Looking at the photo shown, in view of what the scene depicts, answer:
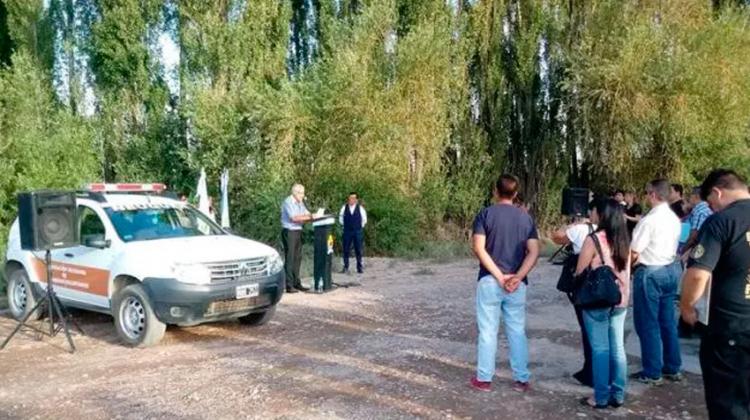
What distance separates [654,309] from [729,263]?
2.31 metres

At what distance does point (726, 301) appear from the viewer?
12.0ft

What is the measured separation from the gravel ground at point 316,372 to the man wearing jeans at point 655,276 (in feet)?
1.15

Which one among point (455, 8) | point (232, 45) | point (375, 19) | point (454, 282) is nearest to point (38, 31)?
point (232, 45)

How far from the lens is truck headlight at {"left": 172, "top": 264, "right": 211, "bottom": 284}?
24.5 feet

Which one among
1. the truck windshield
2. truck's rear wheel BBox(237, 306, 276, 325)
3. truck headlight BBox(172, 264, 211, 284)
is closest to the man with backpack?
truck headlight BBox(172, 264, 211, 284)

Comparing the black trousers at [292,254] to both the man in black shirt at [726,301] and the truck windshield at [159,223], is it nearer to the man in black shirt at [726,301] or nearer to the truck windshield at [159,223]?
the truck windshield at [159,223]

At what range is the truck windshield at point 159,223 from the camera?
8.21 metres

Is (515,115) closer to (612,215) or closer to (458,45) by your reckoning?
(458,45)

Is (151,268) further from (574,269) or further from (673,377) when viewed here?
(673,377)

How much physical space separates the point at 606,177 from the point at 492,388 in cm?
1753

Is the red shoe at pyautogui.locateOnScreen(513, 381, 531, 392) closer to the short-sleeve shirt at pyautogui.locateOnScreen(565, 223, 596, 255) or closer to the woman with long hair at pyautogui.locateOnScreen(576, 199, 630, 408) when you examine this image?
the woman with long hair at pyautogui.locateOnScreen(576, 199, 630, 408)

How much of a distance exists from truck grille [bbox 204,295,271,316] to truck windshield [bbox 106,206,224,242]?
4.18 ft

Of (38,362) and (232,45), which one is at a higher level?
(232,45)

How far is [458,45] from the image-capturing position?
21.9m
